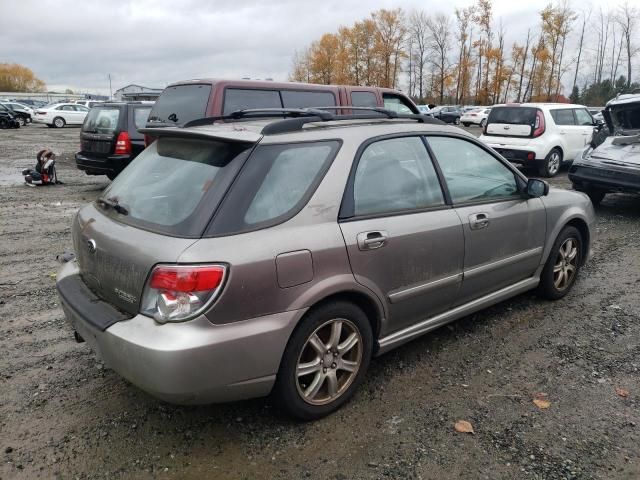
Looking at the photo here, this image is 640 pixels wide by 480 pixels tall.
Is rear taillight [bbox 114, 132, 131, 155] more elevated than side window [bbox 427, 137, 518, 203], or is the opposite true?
side window [bbox 427, 137, 518, 203]

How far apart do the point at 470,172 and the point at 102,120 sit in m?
8.13

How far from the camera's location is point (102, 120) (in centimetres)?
977

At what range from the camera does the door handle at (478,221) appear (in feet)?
11.7

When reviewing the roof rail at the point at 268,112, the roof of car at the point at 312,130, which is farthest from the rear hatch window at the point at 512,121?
the roof rail at the point at 268,112

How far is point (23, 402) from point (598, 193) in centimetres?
914

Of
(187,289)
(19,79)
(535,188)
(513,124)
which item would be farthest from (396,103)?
(19,79)

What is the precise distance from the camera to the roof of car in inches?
111

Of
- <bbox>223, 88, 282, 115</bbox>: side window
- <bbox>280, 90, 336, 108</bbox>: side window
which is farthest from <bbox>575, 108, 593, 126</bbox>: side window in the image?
<bbox>223, 88, 282, 115</bbox>: side window

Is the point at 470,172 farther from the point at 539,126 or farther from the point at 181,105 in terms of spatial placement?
the point at 539,126

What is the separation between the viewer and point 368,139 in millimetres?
3199

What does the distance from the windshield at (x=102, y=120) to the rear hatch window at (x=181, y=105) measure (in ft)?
8.73

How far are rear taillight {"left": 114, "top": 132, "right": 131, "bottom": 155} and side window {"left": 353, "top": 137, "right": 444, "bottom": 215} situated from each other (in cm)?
718

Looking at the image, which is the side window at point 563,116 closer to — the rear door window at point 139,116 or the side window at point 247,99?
the side window at point 247,99

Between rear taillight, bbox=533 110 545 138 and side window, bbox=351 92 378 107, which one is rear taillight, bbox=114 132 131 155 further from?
rear taillight, bbox=533 110 545 138
